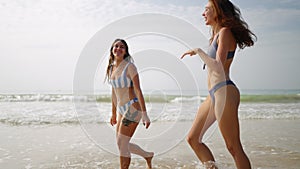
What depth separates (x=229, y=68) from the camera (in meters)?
2.96

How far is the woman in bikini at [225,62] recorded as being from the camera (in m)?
2.80

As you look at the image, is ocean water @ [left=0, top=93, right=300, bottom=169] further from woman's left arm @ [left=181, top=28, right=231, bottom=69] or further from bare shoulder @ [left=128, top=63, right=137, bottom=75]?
woman's left arm @ [left=181, top=28, right=231, bottom=69]

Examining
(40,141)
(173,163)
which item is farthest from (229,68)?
(40,141)

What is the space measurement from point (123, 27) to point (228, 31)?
1958mm

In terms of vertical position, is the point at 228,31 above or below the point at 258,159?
above

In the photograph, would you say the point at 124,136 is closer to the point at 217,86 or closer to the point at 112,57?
the point at 112,57

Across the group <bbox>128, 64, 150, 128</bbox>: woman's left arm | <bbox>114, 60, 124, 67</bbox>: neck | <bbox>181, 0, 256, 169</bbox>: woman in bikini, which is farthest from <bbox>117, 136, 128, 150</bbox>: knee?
<bbox>181, 0, 256, 169</bbox>: woman in bikini

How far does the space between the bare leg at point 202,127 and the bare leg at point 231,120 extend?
0.27 metres

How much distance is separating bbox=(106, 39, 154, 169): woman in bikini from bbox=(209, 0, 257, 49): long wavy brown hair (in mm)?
1250

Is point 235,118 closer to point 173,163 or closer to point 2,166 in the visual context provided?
point 173,163

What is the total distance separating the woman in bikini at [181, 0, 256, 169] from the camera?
280cm

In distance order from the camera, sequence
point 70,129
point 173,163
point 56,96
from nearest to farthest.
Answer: point 173,163, point 70,129, point 56,96

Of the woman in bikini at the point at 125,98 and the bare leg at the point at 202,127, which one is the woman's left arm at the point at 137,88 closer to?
the woman in bikini at the point at 125,98

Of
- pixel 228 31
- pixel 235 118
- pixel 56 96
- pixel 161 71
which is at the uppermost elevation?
pixel 228 31
